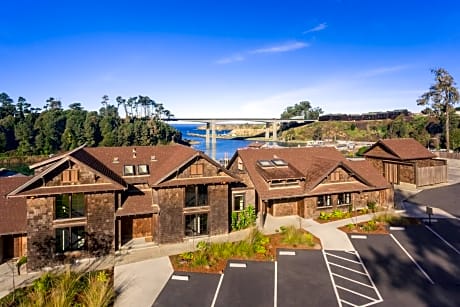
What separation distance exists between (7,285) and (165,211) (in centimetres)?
781

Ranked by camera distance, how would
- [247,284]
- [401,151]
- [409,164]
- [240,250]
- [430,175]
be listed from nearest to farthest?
[247,284] < [240,250] < [409,164] < [430,175] < [401,151]

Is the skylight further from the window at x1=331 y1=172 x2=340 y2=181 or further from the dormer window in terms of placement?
the window at x1=331 y1=172 x2=340 y2=181

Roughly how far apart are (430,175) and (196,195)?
86.9 feet

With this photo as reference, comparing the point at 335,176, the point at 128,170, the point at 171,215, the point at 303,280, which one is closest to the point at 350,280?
the point at 303,280

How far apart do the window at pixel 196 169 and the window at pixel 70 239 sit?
21.7 ft

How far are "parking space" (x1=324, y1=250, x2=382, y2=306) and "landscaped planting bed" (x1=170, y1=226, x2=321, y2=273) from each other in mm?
1716

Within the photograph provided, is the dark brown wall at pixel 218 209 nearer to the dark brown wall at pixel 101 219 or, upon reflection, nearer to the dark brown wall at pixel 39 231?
the dark brown wall at pixel 101 219

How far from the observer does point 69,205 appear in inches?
622

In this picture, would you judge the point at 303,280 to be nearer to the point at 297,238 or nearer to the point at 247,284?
the point at 247,284

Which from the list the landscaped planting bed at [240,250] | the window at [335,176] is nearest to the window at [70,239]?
the landscaped planting bed at [240,250]

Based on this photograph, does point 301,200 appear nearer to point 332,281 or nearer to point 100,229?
point 332,281

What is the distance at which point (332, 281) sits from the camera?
13461mm

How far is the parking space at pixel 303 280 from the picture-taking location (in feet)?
39.2

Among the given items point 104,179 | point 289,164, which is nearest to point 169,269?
point 104,179
